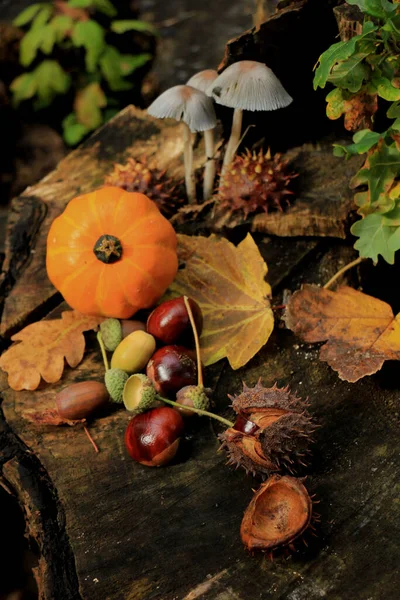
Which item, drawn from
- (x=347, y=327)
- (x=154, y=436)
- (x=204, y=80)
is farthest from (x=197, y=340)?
(x=204, y=80)

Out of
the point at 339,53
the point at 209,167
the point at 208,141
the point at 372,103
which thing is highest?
the point at 339,53

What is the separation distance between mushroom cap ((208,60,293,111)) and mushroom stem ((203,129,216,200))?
0.28 meters

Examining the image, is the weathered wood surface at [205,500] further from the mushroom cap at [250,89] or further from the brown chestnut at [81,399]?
the mushroom cap at [250,89]

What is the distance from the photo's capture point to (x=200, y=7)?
17.5 ft

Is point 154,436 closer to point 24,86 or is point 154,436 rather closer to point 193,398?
point 193,398

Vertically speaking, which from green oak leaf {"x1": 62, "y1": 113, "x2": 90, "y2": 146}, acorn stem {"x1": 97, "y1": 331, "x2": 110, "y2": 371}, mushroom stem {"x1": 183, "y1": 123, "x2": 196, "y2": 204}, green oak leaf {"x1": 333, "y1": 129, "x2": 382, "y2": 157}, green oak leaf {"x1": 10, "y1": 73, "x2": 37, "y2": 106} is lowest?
green oak leaf {"x1": 62, "y1": 113, "x2": 90, "y2": 146}

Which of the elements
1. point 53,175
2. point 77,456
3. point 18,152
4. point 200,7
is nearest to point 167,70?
point 200,7

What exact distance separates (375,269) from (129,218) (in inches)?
36.1

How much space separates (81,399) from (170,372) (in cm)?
29

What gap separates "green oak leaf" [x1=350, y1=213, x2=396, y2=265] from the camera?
7.84ft

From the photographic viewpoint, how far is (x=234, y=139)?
9.28ft

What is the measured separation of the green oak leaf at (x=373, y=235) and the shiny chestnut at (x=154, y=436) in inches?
32.3

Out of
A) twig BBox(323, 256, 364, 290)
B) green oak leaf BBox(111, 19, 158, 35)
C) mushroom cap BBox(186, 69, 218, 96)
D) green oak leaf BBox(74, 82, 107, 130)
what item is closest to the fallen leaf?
twig BBox(323, 256, 364, 290)

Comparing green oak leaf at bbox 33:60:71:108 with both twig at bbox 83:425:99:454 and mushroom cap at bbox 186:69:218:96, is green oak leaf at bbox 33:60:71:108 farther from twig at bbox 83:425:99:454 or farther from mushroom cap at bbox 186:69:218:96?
twig at bbox 83:425:99:454
